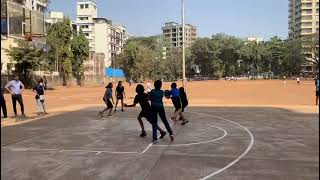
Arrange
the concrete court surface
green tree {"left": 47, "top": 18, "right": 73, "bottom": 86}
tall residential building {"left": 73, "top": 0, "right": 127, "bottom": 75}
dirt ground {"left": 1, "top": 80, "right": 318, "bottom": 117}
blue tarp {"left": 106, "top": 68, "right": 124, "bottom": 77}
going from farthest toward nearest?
tall residential building {"left": 73, "top": 0, "right": 127, "bottom": 75}
blue tarp {"left": 106, "top": 68, "right": 124, "bottom": 77}
green tree {"left": 47, "top": 18, "right": 73, "bottom": 86}
dirt ground {"left": 1, "top": 80, "right": 318, "bottom": 117}
the concrete court surface

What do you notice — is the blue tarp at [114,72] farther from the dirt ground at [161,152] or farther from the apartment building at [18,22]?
the dirt ground at [161,152]

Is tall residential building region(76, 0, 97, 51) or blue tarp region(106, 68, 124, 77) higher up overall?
tall residential building region(76, 0, 97, 51)

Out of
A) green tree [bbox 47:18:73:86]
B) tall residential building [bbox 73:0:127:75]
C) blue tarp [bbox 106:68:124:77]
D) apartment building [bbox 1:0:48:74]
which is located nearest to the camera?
apartment building [bbox 1:0:48:74]

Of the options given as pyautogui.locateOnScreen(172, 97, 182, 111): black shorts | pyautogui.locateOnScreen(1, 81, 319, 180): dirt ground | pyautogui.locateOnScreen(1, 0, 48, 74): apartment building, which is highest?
pyautogui.locateOnScreen(1, 0, 48, 74): apartment building

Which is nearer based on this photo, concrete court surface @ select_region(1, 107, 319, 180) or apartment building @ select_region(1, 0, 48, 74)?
apartment building @ select_region(1, 0, 48, 74)

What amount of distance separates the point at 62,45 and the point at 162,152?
190 feet

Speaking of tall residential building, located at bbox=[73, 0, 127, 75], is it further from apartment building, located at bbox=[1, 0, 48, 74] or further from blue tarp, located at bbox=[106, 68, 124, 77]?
apartment building, located at bbox=[1, 0, 48, 74]

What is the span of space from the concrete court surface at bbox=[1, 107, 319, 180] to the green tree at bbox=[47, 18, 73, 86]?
4959 cm

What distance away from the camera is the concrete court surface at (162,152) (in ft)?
27.5

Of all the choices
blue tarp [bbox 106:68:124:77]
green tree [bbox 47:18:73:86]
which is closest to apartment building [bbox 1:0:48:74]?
green tree [bbox 47:18:73:86]

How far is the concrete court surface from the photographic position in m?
8.38

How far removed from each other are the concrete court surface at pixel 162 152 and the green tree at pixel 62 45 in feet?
163

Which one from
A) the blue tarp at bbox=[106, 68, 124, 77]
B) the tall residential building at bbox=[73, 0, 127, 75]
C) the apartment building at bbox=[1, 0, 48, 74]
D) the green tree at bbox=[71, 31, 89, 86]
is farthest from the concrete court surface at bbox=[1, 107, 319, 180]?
the tall residential building at bbox=[73, 0, 127, 75]

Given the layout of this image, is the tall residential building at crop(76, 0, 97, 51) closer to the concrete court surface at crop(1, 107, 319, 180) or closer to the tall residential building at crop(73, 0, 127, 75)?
the tall residential building at crop(73, 0, 127, 75)
